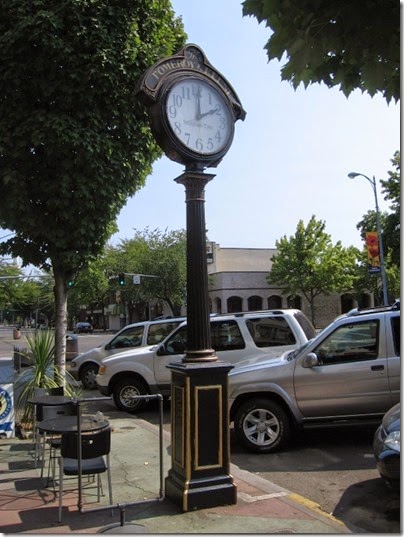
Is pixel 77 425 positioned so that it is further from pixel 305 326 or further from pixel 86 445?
pixel 305 326

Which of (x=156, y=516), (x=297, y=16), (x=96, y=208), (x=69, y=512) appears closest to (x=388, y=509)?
(x=156, y=516)

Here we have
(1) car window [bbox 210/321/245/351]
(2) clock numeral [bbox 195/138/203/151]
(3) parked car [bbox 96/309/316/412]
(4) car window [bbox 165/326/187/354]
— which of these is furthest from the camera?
(4) car window [bbox 165/326/187/354]

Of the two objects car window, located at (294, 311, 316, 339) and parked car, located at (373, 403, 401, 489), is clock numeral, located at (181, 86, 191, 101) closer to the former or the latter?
parked car, located at (373, 403, 401, 489)

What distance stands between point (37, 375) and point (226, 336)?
405cm

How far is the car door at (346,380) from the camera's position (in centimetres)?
745

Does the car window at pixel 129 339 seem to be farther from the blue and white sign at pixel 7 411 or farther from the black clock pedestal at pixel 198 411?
the black clock pedestal at pixel 198 411

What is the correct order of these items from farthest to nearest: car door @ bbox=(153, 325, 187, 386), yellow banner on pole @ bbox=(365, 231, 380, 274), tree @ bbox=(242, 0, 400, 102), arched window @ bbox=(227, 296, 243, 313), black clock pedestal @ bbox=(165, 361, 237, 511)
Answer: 1. arched window @ bbox=(227, 296, 243, 313)
2. yellow banner on pole @ bbox=(365, 231, 380, 274)
3. car door @ bbox=(153, 325, 187, 386)
4. black clock pedestal @ bbox=(165, 361, 237, 511)
5. tree @ bbox=(242, 0, 400, 102)

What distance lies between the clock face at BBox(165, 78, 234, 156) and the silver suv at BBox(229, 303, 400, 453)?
11.0 ft

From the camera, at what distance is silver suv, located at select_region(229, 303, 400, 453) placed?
7457mm

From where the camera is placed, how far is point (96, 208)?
7871 millimetres

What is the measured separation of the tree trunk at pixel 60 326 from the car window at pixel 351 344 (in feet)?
12.2

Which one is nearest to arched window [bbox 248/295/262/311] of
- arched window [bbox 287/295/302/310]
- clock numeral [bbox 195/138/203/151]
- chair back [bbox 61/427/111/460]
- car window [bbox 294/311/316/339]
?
arched window [bbox 287/295/302/310]

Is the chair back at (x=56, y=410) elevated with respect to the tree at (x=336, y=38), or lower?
lower

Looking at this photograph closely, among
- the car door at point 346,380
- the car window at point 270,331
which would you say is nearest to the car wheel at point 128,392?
the car window at point 270,331
